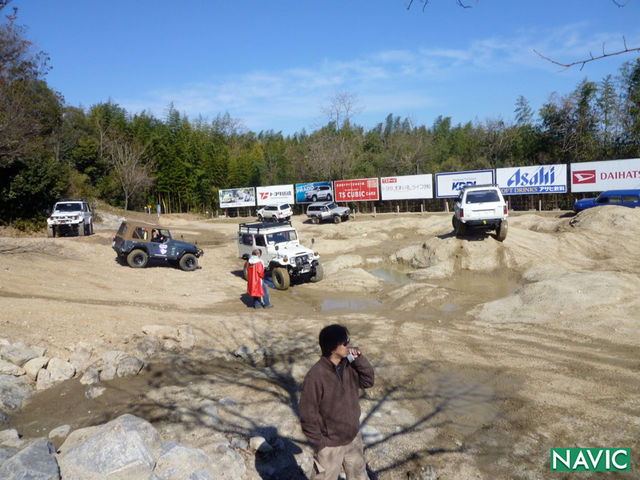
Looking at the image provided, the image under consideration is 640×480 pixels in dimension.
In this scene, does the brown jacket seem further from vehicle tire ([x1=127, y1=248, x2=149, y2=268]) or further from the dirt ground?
vehicle tire ([x1=127, y1=248, x2=149, y2=268])

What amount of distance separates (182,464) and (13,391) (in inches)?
131

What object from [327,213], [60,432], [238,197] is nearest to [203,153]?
[238,197]

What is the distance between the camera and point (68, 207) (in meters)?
24.2

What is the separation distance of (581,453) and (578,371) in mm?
2560

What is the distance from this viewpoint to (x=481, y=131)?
186 ft

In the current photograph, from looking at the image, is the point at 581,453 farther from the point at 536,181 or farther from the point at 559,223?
the point at 536,181

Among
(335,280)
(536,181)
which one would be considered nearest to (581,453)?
(335,280)

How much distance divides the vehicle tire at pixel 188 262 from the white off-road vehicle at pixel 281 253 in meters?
2.41

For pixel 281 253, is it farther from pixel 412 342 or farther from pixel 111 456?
pixel 111 456

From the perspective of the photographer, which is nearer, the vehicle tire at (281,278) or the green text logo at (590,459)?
the green text logo at (590,459)

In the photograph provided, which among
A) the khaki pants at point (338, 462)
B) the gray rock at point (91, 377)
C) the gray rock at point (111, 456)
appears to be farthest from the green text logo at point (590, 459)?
the gray rock at point (91, 377)

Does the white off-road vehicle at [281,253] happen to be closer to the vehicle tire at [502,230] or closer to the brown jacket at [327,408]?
the vehicle tire at [502,230]

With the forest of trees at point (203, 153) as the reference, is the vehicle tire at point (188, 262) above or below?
below

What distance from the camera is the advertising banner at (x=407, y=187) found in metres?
37.9
